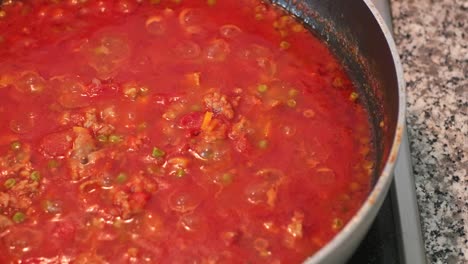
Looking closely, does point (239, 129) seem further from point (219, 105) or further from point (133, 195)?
point (133, 195)

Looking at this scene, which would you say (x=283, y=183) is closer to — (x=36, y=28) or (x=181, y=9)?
(x=181, y=9)

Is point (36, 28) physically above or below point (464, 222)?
above

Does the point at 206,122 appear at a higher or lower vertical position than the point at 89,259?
higher

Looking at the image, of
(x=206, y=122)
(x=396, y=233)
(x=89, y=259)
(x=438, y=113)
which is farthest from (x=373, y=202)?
(x=438, y=113)

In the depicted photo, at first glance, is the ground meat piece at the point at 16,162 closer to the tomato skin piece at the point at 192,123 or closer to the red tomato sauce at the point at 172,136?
the red tomato sauce at the point at 172,136

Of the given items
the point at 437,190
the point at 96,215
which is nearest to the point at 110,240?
the point at 96,215

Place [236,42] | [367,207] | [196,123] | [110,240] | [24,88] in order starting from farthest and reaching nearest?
[236,42] → [24,88] → [196,123] → [110,240] → [367,207]

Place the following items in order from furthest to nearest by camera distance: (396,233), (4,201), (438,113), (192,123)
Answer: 1. (438,113)
2. (192,123)
3. (396,233)
4. (4,201)
